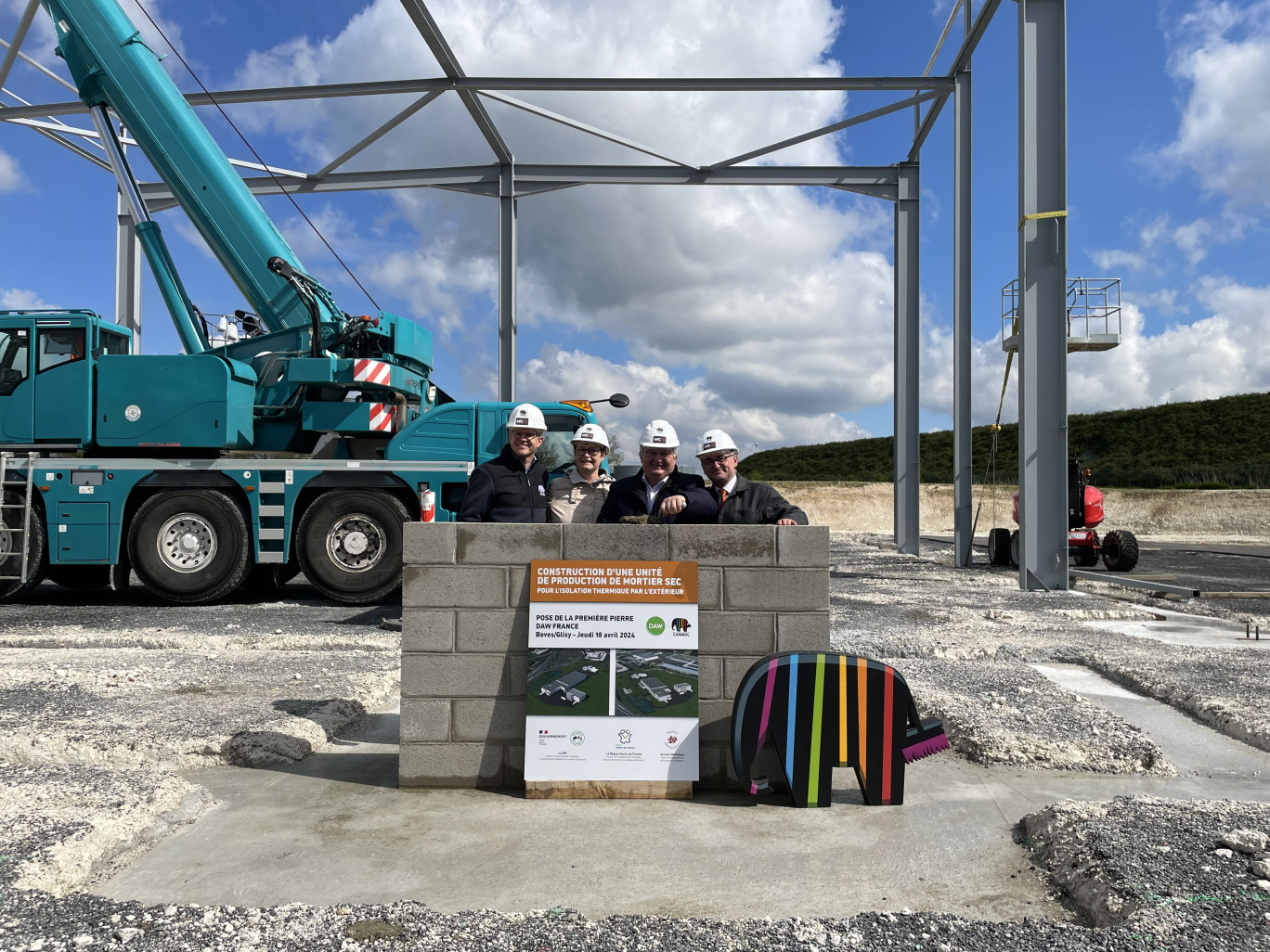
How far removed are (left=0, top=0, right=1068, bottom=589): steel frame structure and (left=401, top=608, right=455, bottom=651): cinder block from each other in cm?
1000

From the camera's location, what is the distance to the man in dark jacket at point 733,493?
4883mm

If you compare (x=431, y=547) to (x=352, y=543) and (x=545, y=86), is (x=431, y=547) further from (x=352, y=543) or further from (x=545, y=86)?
(x=545, y=86)

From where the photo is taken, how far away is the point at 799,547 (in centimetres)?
409

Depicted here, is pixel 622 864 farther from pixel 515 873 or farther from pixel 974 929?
pixel 974 929

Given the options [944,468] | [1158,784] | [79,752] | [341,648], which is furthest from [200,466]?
[944,468]

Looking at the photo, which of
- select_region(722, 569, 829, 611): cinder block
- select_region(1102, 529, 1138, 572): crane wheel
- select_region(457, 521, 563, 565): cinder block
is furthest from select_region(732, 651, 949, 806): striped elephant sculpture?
select_region(1102, 529, 1138, 572): crane wheel

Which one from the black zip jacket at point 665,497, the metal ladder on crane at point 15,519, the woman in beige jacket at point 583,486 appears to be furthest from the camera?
the metal ladder on crane at point 15,519

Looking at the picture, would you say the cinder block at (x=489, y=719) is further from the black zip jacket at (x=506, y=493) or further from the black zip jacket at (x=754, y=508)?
the black zip jacket at (x=754, y=508)

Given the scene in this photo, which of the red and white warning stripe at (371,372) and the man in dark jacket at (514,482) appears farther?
the red and white warning stripe at (371,372)

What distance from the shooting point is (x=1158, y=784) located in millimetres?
4180

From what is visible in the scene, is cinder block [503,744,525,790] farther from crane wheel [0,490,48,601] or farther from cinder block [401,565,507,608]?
crane wheel [0,490,48,601]

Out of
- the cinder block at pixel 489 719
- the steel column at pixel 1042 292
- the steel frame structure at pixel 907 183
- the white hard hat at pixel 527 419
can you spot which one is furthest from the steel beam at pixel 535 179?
the cinder block at pixel 489 719

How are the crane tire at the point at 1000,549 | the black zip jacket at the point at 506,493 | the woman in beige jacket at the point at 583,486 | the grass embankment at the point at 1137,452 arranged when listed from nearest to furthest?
the black zip jacket at the point at 506,493
the woman in beige jacket at the point at 583,486
the crane tire at the point at 1000,549
the grass embankment at the point at 1137,452

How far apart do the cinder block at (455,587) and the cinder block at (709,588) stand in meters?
0.88
